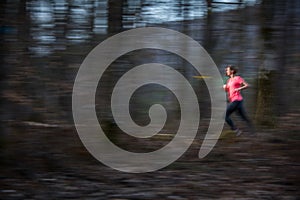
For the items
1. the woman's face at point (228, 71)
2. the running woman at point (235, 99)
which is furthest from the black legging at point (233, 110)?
the woman's face at point (228, 71)

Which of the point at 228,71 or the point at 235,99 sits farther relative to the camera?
the point at 235,99

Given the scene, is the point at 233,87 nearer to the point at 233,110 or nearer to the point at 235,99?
the point at 235,99

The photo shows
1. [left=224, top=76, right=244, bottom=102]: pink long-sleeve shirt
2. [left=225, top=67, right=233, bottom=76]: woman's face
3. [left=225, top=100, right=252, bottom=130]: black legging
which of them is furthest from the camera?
[left=225, top=100, right=252, bottom=130]: black legging

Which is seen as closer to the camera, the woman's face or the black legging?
the woman's face

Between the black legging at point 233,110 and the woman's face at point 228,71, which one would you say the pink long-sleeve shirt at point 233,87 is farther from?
the woman's face at point 228,71

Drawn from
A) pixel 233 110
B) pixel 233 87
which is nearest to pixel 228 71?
pixel 233 87

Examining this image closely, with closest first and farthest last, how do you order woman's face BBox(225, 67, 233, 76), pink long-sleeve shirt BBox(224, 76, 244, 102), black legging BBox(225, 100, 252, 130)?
woman's face BBox(225, 67, 233, 76)
pink long-sleeve shirt BBox(224, 76, 244, 102)
black legging BBox(225, 100, 252, 130)

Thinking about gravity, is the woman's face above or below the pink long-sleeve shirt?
above

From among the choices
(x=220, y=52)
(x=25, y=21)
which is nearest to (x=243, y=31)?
(x=220, y=52)

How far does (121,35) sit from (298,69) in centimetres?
250

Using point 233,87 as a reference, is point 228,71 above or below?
above

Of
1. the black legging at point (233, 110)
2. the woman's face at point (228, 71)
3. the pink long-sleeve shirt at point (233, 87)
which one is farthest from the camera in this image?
the black legging at point (233, 110)

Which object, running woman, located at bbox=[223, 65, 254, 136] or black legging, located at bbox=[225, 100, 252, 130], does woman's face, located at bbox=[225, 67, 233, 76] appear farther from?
black legging, located at bbox=[225, 100, 252, 130]

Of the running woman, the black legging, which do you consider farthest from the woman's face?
the black legging
